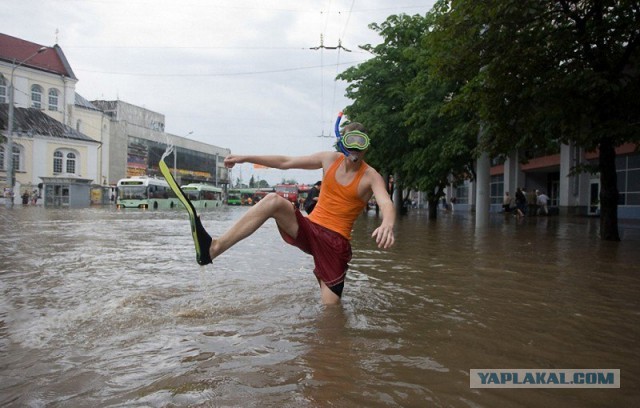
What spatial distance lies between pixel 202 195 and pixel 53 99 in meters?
22.5

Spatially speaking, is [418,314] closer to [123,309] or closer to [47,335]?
[123,309]

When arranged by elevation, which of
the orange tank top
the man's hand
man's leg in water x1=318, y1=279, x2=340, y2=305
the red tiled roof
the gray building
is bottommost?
man's leg in water x1=318, y1=279, x2=340, y2=305

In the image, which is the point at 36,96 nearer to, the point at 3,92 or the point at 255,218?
the point at 3,92

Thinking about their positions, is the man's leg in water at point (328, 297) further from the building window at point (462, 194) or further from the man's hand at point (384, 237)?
the building window at point (462, 194)

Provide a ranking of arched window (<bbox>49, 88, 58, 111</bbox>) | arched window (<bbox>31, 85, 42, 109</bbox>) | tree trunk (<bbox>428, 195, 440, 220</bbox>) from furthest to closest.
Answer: arched window (<bbox>49, 88, 58, 111</bbox>)
arched window (<bbox>31, 85, 42, 109</bbox>)
tree trunk (<bbox>428, 195, 440, 220</bbox>)

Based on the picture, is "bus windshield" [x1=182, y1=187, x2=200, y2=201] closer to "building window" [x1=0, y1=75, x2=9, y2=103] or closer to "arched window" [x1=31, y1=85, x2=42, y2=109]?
"arched window" [x1=31, y1=85, x2=42, y2=109]

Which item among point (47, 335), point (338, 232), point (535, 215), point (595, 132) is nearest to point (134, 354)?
point (47, 335)

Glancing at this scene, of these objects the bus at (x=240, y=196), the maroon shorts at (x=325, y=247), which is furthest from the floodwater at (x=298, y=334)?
the bus at (x=240, y=196)

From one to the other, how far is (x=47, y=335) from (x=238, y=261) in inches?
181

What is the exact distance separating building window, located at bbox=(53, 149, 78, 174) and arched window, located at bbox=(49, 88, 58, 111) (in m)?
8.62

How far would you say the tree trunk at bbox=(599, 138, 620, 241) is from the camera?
1176cm

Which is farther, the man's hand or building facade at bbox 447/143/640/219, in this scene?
building facade at bbox 447/143/640/219

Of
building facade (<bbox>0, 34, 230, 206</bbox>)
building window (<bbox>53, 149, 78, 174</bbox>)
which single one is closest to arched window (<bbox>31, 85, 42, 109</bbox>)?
building facade (<bbox>0, 34, 230, 206</bbox>)

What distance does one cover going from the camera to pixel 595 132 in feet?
34.5
